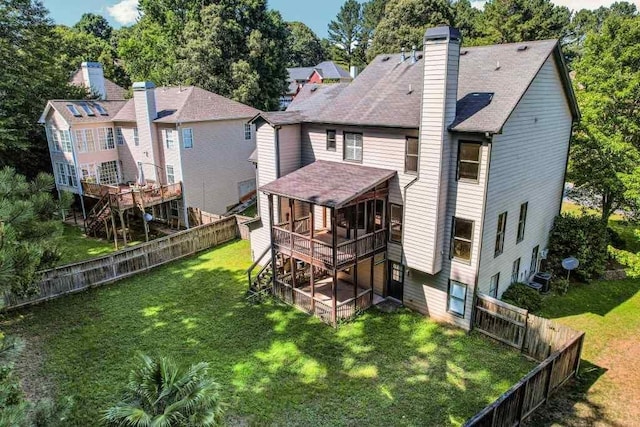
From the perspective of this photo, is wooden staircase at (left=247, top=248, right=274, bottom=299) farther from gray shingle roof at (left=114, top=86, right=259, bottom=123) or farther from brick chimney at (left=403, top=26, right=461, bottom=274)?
gray shingle roof at (left=114, top=86, right=259, bottom=123)

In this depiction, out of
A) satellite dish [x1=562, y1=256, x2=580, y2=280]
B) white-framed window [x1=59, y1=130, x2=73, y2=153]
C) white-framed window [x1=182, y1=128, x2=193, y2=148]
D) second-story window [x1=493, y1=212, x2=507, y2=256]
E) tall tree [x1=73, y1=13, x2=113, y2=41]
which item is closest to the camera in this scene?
second-story window [x1=493, y1=212, x2=507, y2=256]

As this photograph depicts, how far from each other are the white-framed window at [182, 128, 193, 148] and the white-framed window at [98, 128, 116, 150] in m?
6.66

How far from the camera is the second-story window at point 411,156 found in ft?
46.5

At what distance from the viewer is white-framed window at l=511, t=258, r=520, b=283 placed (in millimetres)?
16047

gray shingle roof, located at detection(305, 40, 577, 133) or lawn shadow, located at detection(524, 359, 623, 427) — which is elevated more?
gray shingle roof, located at detection(305, 40, 577, 133)

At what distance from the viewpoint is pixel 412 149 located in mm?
14266

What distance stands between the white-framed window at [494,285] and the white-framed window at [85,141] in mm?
24797

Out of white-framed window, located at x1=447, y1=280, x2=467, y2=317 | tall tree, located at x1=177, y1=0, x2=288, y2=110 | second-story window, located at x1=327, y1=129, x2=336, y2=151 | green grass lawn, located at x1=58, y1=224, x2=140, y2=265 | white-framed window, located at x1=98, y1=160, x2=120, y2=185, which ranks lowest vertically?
green grass lawn, located at x1=58, y1=224, x2=140, y2=265

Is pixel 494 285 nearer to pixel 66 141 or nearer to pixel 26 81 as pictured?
pixel 66 141

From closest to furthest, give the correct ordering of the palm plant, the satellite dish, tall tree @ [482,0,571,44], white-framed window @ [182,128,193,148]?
the palm plant < the satellite dish < white-framed window @ [182,128,193,148] < tall tree @ [482,0,571,44]

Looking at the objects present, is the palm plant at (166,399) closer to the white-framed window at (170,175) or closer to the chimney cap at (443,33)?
the chimney cap at (443,33)

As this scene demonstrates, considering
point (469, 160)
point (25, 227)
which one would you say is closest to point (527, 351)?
point (469, 160)

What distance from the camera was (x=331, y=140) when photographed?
16891mm

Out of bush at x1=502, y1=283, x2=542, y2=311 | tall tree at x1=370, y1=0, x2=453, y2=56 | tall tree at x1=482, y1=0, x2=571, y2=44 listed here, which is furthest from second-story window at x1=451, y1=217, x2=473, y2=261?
tall tree at x1=370, y1=0, x2=453, y2=56
